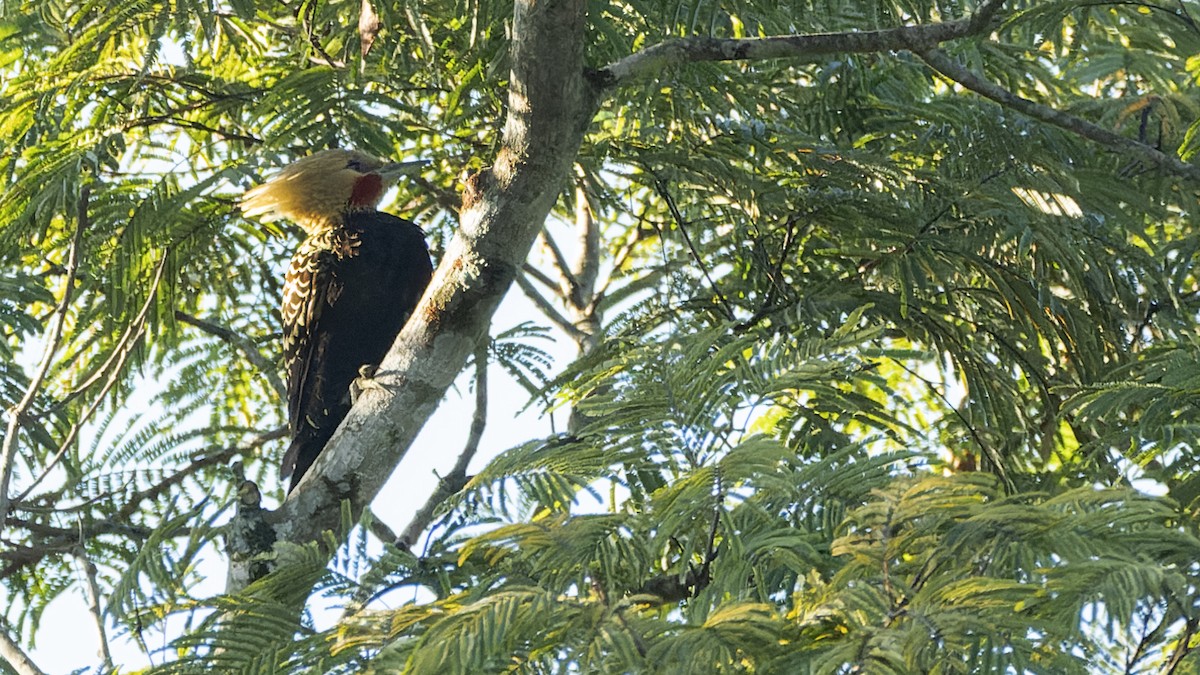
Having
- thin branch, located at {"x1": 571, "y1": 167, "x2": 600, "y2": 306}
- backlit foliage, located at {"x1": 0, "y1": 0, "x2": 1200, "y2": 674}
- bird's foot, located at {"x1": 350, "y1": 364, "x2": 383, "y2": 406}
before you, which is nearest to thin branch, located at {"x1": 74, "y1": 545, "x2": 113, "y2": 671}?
backlit foliage, located at {"x1": 0, "y1": 0, "x2": 1200, "y2": 674}

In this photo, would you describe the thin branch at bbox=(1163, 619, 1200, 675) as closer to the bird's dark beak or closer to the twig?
the twig

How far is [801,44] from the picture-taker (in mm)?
3678

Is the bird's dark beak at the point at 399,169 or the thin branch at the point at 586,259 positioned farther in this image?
the thin branch at the point at 586,259

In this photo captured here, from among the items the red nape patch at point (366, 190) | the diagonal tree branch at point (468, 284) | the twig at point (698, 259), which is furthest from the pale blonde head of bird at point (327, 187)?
the diagonal tree branch at point (468, 284)

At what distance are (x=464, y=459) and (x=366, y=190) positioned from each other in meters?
1.26

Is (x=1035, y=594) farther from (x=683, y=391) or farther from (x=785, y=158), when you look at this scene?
(x=785, y=158)

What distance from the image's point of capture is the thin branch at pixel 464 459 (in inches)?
182

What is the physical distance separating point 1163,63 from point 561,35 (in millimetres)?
3077

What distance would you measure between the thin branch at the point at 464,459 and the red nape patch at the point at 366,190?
1016mm

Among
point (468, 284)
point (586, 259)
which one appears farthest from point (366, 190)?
point (468, 284)

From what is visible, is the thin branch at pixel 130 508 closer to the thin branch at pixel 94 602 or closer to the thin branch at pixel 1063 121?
the thin branch at pixel 94 602

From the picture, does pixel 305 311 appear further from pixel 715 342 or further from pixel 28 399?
pixel 715 342

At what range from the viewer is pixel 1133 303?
4.01 meters

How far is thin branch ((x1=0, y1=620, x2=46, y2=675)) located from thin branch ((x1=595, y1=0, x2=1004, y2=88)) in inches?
84.9
